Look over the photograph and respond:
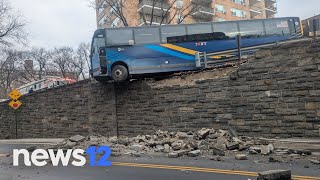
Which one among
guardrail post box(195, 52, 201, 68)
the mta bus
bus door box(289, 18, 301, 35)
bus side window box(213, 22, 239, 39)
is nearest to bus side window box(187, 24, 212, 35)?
the mta bus

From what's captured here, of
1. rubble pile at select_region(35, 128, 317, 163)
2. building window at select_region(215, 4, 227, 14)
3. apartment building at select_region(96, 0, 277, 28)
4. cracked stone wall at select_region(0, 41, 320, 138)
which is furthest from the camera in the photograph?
building window at select_region(215, 4, 227, 14)

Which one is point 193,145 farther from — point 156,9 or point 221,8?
point 221,8

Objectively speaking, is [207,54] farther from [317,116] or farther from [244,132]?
[317,116]

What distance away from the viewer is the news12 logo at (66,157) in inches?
434

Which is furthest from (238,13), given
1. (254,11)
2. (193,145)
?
(193,145)

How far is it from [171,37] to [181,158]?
35.8ft

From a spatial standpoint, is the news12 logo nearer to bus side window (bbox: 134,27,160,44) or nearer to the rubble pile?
the rubble pile

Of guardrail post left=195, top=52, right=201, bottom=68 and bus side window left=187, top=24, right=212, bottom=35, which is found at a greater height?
bus side window left=187, top=24, right=212, bottom=35

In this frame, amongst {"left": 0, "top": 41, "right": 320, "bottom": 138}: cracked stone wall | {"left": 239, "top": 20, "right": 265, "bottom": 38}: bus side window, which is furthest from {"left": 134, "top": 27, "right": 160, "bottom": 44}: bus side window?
{"left": 239, "top": 20, "right": 265, "bottom": 38}: bus side window

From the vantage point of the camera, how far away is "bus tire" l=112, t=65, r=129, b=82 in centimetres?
2009

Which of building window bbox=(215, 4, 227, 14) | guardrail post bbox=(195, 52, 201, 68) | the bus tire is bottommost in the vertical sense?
the bus tire

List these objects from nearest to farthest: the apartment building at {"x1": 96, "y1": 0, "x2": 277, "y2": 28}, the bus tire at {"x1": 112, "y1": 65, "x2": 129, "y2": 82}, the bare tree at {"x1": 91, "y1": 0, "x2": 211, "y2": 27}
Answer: the bus tire at {"x1": 112, "y1": 65, "x2": 129, "y2": 82}
the bare tree at {"x1": 91, "y1": 0, "x2": 211, "y2": 27}
the apartment building at {"x1": 96, "y1": 0, "x2": 277, "y2": 28}

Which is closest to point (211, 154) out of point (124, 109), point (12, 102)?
point (124, 109)

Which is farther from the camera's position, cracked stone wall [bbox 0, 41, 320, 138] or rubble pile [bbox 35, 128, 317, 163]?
cracked stone wall [bbox 0, 41, 320, 138]
